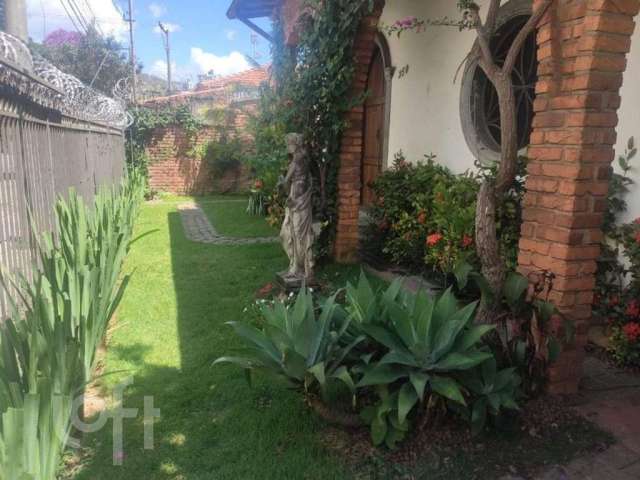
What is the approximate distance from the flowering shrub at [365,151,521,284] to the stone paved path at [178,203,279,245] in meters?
2.45

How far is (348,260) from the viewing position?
588 centimetres

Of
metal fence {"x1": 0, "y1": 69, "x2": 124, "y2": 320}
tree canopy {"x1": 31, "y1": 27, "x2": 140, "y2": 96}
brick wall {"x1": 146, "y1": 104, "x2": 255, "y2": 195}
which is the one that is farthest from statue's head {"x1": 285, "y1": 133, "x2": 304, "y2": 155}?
tree canopy {"x1": 31, "y1": 27, "x2": 140, "y2": 96}

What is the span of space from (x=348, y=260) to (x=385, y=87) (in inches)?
117

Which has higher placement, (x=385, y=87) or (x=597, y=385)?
(x=385, y=87)

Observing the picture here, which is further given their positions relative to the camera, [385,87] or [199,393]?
[385,87]

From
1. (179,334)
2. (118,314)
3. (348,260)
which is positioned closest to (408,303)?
(179,334)

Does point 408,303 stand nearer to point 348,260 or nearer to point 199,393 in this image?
point 199,393

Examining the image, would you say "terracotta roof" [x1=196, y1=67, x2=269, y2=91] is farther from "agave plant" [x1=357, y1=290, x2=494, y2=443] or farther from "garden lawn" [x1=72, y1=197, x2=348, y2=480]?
"agave plant" [x1=357, y1=290, x2=494, y2=443]

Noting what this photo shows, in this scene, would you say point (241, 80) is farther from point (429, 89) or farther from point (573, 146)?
point (573, 146)

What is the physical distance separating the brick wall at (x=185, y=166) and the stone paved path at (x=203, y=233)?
13.5 ft

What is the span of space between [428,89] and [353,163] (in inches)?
57.9

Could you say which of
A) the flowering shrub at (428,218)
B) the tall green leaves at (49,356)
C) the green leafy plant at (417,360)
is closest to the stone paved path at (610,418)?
the green leafy plant at (417,360)

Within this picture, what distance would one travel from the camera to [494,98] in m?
5.22

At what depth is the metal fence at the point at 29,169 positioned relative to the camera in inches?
117
